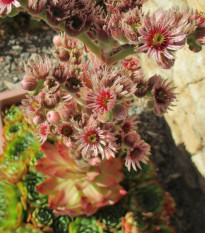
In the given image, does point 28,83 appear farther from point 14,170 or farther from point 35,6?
point 14,170

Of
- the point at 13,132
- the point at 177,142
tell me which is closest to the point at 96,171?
the point at 13,132

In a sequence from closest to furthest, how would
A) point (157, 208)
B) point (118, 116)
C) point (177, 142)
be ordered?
point (118, 116), point (157, 208), point (177, 142)

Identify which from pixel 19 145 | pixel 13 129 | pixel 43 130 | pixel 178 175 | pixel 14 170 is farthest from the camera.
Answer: pixel 178 175

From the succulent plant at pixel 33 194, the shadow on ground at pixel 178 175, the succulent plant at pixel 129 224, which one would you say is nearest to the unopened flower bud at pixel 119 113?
the succulent plant at pixel 129 224

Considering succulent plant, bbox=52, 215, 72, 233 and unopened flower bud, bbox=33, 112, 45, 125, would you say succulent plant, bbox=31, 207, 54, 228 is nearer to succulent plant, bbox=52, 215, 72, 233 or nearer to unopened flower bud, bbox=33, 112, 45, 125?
succulent plant, bbox=52, 215, 72, 233

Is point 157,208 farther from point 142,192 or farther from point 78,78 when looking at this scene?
point 78,78

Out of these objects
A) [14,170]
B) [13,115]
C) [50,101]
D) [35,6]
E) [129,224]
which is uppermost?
[35,6]

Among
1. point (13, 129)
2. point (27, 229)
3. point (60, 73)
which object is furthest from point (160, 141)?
point (60, 73)
